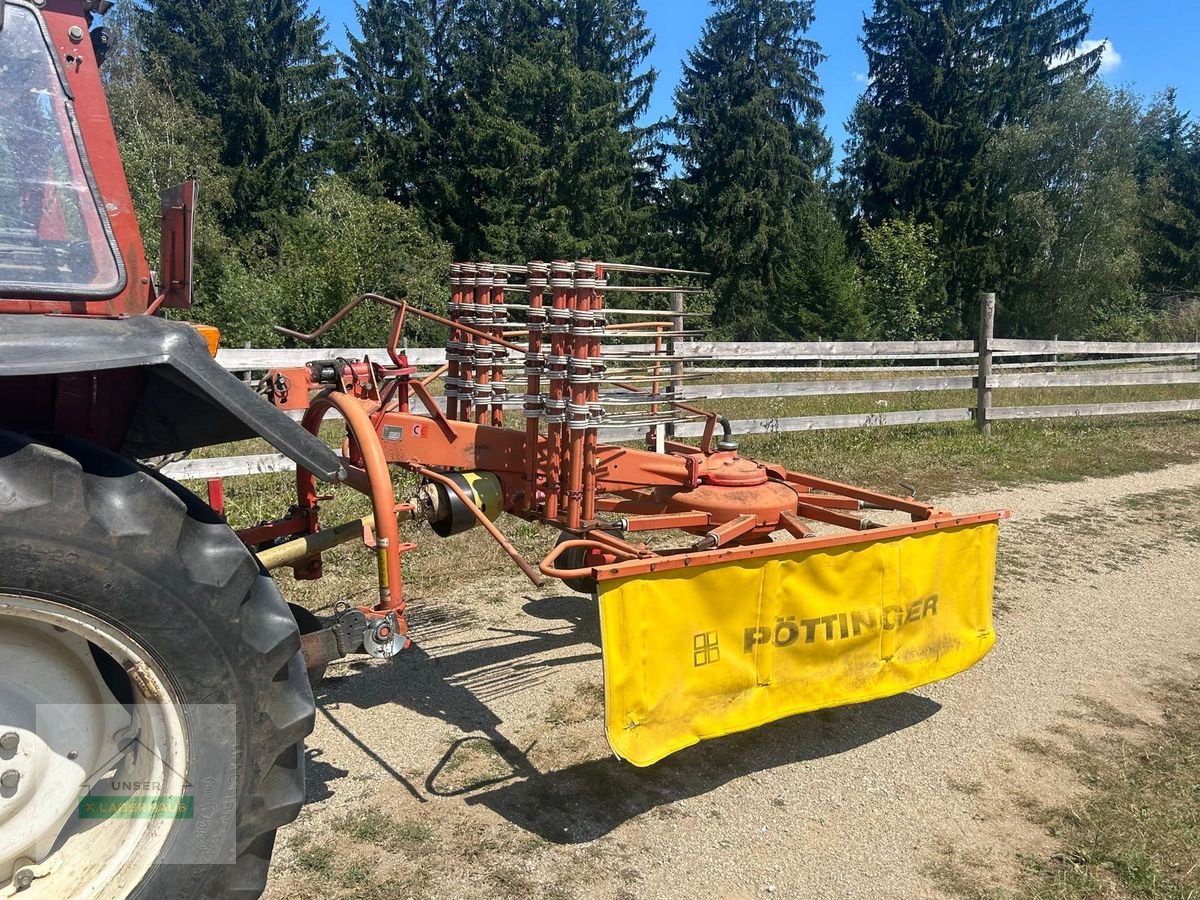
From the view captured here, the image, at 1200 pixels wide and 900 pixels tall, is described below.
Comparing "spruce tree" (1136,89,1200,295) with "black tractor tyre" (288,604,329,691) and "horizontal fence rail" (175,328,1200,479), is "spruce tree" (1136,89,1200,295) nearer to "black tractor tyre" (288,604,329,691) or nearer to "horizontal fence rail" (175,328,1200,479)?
"horizontal fence rail" (175,328,1200,479)

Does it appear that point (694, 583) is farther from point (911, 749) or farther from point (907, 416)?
point (907, 416)

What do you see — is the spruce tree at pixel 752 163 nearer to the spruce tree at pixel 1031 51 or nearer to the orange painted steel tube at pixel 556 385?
the spruce tree at pixel 1031 51

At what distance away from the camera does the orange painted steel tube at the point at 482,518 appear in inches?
139

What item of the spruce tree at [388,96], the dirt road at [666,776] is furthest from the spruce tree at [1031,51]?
the dirt road at [666,776]

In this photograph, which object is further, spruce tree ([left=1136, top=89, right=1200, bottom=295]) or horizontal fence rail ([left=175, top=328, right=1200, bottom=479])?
spruce tree ([left=1136, top=89, right=1200, bottom=295])

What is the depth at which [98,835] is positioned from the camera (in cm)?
216

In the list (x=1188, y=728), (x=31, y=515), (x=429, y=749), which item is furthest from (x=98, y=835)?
(x=1188, y=728)

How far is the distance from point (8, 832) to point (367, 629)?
1104 millimetres

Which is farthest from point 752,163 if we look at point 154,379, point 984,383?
point 154,379

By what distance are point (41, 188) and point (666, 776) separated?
2899mm

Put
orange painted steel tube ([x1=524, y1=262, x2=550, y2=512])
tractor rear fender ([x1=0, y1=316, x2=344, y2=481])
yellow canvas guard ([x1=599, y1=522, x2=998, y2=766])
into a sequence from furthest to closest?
orange painted steel tube ([x1=524, y1=262, x2=550, y2=512]) → yellow canvas guard ([x1=599, y1=522, x2=998, y2=766]) → tractor rear fender ([x1=0, y1=316, x2=344, y2=481])

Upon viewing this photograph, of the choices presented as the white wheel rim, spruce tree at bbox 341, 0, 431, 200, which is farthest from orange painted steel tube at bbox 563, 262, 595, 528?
spruce tree at bbox 341, 0, 431, 200

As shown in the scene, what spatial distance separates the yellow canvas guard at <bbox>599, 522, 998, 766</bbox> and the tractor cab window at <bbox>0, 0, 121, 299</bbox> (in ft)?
6.00

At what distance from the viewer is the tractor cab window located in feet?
7.21
